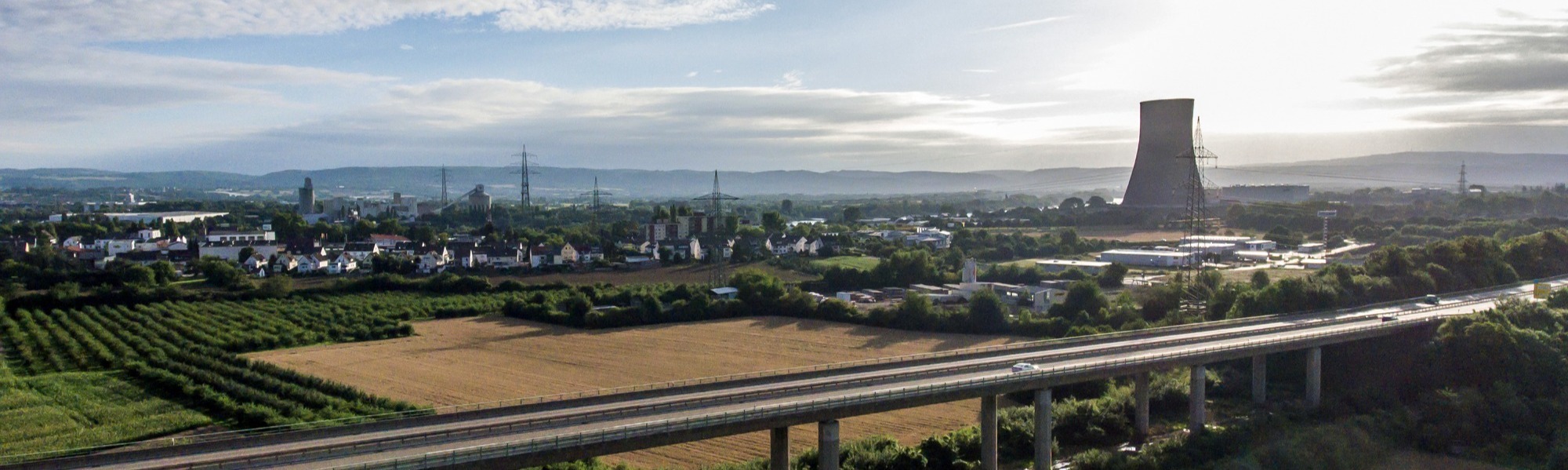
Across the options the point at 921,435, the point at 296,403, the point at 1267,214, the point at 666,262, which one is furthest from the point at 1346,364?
the point at 1267,214

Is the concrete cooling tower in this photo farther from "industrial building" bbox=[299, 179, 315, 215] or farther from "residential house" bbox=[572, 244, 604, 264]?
"industrial building" bbox=[299, 179, 315, 215]

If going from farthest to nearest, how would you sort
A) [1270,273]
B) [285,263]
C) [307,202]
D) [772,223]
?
[307,202] < [772,223] < [285,263] < [1270,273]

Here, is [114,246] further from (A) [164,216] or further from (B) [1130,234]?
(B) [1130,234]

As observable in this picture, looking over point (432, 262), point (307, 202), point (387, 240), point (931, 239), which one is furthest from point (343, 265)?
point (307, 202)

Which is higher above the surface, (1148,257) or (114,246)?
(114,246)

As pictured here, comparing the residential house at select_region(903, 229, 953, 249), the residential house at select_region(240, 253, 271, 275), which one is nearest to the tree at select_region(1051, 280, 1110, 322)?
the residential house at select_region(903, 229, 953, 249)

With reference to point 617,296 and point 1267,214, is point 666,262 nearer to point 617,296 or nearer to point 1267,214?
point 617,296
